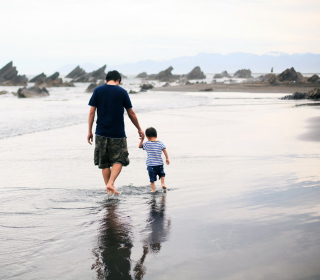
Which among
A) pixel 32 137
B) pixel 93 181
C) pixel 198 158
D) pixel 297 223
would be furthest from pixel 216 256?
pixel 32 137

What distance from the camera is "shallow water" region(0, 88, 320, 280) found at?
3.25m

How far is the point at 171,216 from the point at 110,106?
180 cm

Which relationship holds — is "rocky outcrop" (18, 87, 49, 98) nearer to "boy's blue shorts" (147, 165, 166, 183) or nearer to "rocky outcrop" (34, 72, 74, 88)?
"rocky outcrop" (34, 72, 74, 88)

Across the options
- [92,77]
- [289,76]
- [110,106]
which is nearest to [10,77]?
[92,77]

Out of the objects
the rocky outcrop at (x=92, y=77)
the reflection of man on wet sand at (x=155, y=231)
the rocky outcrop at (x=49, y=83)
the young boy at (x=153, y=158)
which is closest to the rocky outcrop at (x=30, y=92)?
the rocky outcrop at (x=49, y=83)

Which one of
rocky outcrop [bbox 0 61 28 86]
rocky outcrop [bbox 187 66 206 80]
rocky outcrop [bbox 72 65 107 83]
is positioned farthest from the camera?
rocky outcrop [bbox 187 66 206 80]

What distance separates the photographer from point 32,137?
1169 centimetres

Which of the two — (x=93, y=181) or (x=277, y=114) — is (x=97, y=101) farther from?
(x=277, y=114)

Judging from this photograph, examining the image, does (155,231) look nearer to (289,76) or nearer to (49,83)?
(289,76)

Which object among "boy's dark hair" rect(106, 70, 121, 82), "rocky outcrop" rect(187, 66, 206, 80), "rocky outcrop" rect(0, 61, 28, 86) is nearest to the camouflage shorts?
"boy's dark hair" rect(106, 70, 121, 82)

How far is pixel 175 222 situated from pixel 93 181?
2.48m

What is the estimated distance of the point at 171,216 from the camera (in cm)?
462

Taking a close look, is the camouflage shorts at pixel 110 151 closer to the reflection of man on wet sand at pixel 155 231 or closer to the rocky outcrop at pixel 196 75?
the reflection of man on wet sand at pixel 155 231

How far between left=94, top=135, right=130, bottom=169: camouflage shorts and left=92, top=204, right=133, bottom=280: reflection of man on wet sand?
4.13ft
